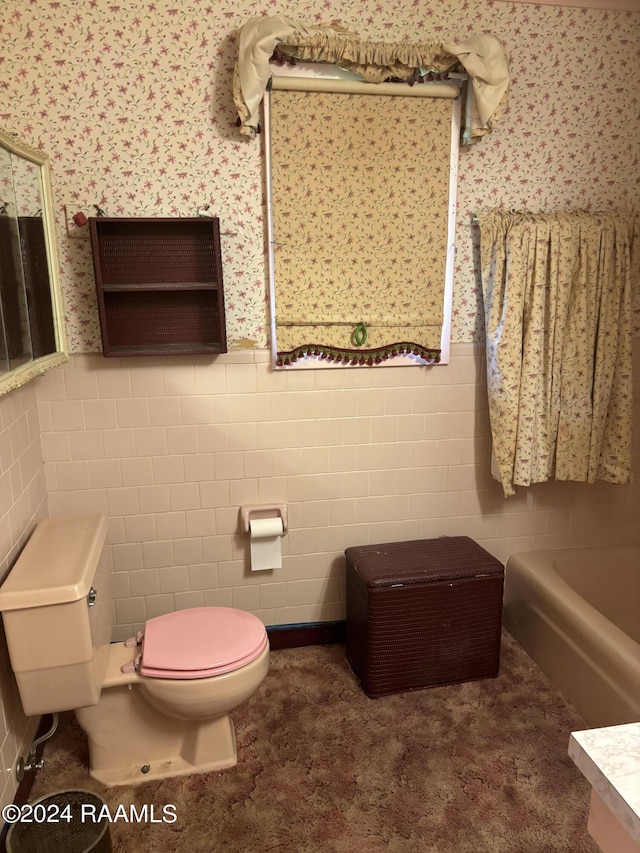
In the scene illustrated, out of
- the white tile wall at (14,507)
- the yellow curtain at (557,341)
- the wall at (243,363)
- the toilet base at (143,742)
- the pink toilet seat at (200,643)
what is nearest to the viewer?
the white tile wall at (14,507)

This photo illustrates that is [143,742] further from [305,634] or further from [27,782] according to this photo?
[305,634]

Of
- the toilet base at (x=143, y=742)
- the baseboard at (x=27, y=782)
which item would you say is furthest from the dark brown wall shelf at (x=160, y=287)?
the baseboard at (x=27, y=782)

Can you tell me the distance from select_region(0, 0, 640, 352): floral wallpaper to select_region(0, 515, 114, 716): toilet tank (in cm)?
83

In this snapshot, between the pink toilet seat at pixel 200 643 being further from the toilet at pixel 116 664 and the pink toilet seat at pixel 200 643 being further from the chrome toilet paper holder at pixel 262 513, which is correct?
the chrome toilet paper holder at pixel 262 513

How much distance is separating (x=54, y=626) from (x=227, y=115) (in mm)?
1781

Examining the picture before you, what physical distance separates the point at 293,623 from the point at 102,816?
111cm

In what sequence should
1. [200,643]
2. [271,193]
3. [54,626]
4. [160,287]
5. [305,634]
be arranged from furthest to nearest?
[305,634] < [271,193] < [160,287] < [200,643] < [54,626]

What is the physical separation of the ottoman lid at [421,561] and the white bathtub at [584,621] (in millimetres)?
282

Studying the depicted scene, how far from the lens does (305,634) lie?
109 inches

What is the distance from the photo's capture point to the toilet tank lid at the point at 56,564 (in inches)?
68.7

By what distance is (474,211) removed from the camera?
2.52m

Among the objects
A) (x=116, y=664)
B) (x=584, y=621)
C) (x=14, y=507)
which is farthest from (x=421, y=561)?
(x=14, y=507)

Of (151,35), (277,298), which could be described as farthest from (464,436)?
(151,35)

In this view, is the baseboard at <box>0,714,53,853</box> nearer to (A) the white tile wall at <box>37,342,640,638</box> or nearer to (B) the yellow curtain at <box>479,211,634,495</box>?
(A) the white tile wall at <box>37,342,640,638</box>
